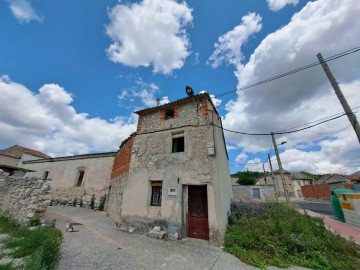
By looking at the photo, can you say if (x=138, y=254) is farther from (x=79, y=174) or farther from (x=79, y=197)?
(x=79, y=174)

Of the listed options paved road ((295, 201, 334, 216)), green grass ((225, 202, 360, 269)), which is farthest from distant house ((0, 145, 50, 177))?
paved road ((295, 201, 334, 216))

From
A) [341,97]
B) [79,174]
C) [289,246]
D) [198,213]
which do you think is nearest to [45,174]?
[79,174]

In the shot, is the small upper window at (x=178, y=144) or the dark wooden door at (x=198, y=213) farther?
the small upper window at (x=178, y=144)

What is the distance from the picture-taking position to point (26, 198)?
7141 mm

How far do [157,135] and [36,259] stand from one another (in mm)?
6336

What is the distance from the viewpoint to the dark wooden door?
22.1 ft

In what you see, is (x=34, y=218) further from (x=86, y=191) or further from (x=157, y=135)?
(x=86, y=191)

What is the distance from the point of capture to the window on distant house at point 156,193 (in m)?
7.98

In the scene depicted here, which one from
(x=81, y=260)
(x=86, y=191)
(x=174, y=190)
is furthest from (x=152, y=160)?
(x=86, y=191)

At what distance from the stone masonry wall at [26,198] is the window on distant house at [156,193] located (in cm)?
477

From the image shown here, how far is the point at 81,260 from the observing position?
438 cm

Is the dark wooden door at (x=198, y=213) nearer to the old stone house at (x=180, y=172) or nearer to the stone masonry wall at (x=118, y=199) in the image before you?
the old stone house at (x=180, y=172)

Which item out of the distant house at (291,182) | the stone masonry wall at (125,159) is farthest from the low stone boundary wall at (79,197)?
the distant house at (291,182)

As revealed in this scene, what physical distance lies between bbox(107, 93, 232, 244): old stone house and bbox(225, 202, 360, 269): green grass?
875 mm
